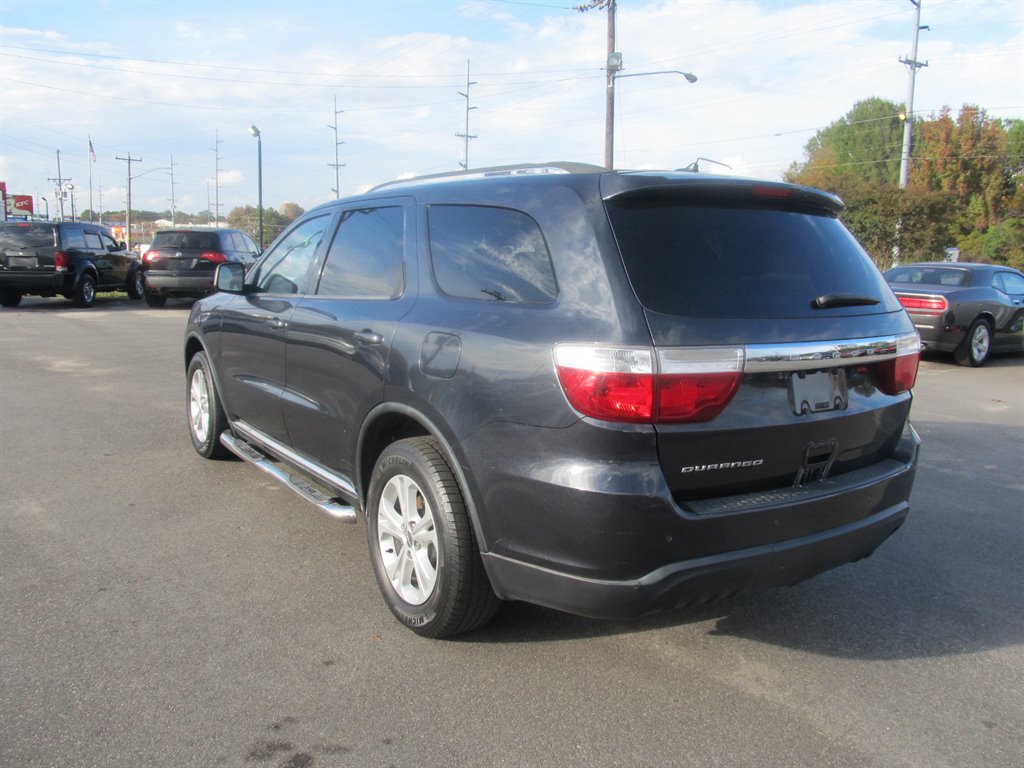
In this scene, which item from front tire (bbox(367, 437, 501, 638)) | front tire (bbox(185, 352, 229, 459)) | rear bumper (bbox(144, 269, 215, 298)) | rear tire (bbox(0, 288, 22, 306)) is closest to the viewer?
front tire (bbox(367, 437, 501, 638))

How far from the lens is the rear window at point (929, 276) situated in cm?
1273

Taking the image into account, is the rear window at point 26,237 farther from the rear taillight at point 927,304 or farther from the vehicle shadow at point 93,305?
the rear taillight at point 927,304

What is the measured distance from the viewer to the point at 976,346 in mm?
12500

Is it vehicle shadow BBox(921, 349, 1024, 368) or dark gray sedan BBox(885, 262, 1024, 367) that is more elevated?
dark gray sedan BBox(885, 262, 1024, 367)

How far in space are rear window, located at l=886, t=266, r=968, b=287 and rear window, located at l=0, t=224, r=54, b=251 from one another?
16351mm

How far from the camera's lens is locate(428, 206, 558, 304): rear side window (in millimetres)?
2990

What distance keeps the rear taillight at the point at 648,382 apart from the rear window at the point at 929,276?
462 inches

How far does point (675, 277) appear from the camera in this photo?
280 centimetres

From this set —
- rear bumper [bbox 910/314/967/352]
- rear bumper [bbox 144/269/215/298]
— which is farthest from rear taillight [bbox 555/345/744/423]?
rear bumper [bbox 144/269/215/298]

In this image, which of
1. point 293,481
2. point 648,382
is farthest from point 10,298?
point 648,382

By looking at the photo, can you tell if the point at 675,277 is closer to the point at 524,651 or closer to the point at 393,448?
the point at 393,448

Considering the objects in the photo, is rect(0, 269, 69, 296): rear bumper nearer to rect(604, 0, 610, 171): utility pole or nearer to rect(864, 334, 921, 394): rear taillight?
rect(604, 0, 610, 171): utility pole

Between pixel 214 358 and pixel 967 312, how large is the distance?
11.0 m

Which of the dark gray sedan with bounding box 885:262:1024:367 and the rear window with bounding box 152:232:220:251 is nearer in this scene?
the dark gray sedan with bounding box 885:262:1024:367
